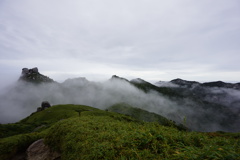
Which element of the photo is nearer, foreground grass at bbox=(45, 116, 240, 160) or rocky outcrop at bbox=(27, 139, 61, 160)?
foreground grass at bbox=(45, 116, 240, 160)

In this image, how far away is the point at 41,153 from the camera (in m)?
9.63

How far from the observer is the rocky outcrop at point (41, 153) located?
28.1ft

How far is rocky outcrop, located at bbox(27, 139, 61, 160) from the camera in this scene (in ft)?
28.1

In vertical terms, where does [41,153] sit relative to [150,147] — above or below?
below

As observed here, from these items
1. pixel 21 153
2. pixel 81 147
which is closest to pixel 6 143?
pixel 21 153

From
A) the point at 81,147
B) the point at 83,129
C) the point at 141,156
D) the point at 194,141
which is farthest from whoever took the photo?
the point at 83,129

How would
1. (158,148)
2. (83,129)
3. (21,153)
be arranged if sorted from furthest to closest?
(21,153)
(83,129)
(158,148)

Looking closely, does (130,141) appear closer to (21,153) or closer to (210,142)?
(210,142)

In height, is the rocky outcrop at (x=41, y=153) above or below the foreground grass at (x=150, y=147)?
below

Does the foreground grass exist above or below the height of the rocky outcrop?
above

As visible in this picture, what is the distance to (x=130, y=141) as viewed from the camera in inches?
201

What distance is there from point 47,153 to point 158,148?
8663mm

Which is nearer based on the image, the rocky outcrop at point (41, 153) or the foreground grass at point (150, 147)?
the foreground grass at point (150, 147)

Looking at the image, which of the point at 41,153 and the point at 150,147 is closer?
the point at 150,147
